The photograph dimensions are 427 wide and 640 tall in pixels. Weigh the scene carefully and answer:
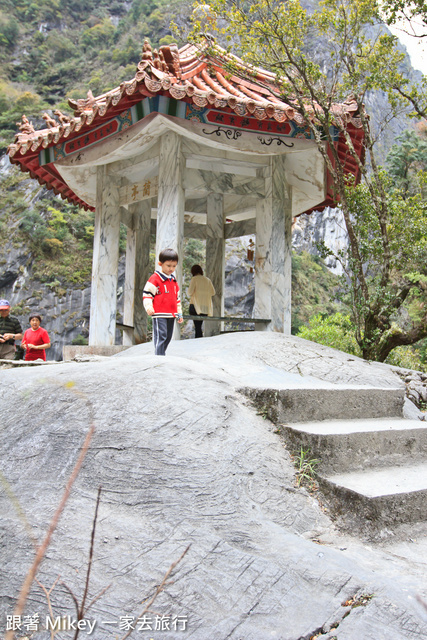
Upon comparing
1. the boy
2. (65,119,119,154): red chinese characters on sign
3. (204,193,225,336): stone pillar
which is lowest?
the boy

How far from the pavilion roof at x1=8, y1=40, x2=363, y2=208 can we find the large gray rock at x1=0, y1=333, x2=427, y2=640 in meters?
3.53

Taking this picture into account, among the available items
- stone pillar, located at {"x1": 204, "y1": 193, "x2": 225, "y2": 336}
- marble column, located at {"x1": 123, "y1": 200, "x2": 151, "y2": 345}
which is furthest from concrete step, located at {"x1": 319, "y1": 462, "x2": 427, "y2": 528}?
marble column, located at {"x1": 123, "y1": 200, "x2": 151, "y2": 345}

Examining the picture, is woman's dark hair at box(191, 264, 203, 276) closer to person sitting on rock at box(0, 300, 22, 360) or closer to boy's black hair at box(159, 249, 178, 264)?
person sitting on rock at box(0, 300, 22, 360)

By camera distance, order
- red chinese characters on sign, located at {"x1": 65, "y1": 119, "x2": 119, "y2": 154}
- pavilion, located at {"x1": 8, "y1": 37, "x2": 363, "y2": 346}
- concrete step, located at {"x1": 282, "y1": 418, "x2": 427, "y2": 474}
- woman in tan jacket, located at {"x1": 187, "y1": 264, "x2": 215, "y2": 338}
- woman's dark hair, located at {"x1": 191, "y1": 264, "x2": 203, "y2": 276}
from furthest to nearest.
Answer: woman's dark hair, located at {"x1": 191, "y1": 264, "x2": 203, "y2": 276}
woman in tan jacket, located at {"x1": 187, "y1": 264, "x2": 215, "y2": 338}
red chinese characters on sign, located at {"x1": 65, "y1": 119, "x2": 119, "y2": 154}
pavilion, located at {"x1": 8, "y1": 37, "x2": 363, "y2": 346}
concrete step, located at {"x1": 282, "y1": 418, "x2": 427, "y2": 474}

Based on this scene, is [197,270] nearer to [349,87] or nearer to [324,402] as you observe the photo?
[349,87]

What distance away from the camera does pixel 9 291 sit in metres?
27.1

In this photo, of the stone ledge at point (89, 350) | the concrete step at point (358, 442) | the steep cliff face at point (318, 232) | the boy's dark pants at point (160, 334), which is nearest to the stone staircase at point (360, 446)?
the concrete step at point (358, 442)

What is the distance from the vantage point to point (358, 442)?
10.1 ft

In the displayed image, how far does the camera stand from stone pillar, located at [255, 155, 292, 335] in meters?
7.08

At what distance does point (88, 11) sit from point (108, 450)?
204ft

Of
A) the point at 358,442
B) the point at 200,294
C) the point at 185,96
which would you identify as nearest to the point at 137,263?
the point at 200,294

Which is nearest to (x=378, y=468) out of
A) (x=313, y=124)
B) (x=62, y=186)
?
(x=313, y=124)

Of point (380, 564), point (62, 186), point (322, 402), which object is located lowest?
point (380, 564)

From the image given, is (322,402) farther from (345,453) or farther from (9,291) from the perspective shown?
(9,291)
